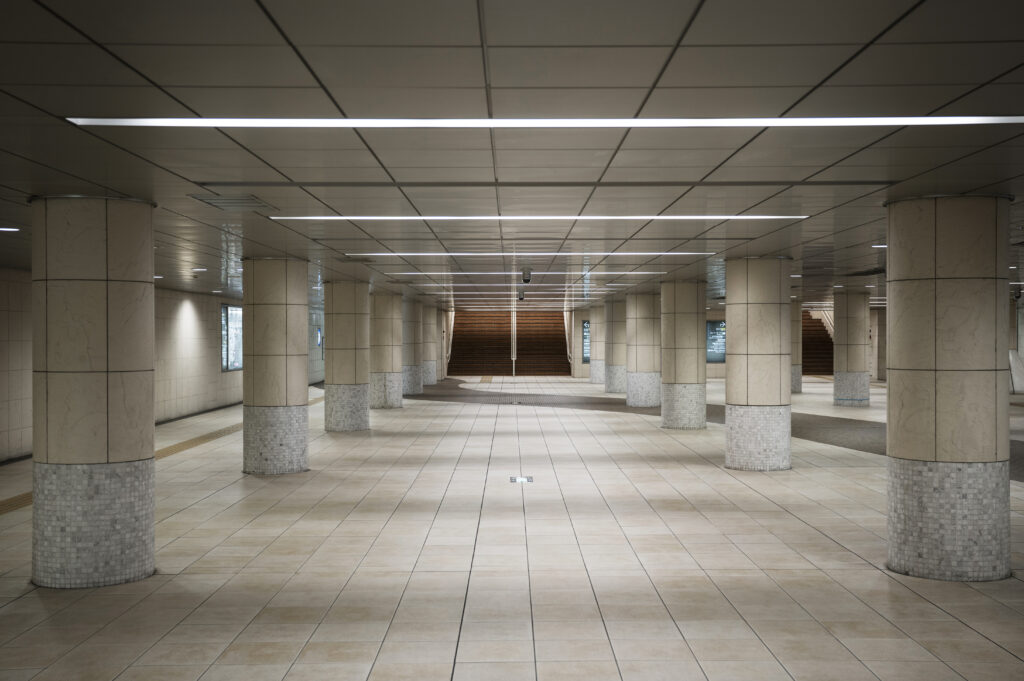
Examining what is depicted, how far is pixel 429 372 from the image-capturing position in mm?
42281

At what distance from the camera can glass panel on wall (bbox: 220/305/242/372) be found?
2942 cm

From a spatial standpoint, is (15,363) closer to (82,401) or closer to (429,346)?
(82,401)

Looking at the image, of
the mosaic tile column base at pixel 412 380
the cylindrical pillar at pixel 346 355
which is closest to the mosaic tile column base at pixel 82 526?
the cylindrical pillar at pixel 346 355

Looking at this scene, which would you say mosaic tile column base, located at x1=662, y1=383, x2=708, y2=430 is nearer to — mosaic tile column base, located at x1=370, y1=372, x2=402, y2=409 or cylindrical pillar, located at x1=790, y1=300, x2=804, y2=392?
mosaic tile column base, located at x1=370, y1=372, x2=402, y2=409

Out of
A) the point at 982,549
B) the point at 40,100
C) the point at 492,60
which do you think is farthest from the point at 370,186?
the point at 982,549

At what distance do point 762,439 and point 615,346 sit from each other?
20.9 metres

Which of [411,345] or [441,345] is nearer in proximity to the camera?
[411,345]

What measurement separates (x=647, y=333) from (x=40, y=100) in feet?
80.6

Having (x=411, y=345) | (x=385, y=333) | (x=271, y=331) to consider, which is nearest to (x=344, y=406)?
(x=271, y=331)

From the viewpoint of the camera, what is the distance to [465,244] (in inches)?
538

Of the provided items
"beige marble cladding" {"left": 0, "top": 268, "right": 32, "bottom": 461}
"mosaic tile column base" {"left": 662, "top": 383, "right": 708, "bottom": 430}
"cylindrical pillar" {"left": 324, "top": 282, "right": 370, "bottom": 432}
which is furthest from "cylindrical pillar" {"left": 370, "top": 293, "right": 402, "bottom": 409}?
"beige marble cladding" {"left": 0, "top": 268, "right": 32, "bottom": 461}

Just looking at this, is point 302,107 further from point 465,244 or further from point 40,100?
point 465,244

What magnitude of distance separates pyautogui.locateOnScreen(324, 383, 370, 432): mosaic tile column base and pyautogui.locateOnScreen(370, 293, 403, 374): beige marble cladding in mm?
6613

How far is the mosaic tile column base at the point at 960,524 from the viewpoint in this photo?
8.48 m
